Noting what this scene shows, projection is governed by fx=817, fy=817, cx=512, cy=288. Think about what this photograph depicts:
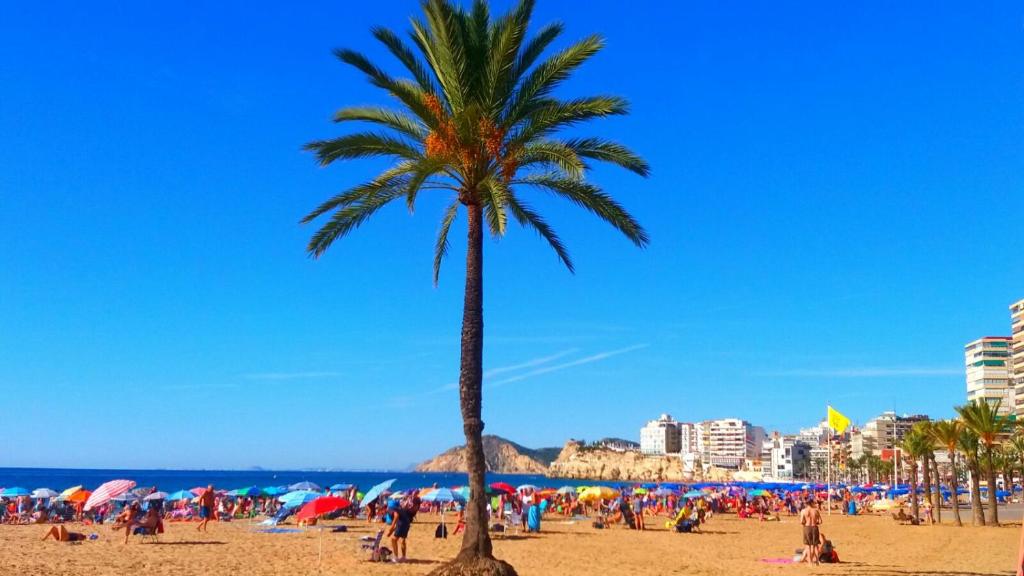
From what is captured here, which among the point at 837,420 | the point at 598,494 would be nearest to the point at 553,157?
the point at 598,494

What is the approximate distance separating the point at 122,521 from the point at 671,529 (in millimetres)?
18723

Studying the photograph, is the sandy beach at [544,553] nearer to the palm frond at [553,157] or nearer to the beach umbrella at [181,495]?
the beach umbrella at [181,495]

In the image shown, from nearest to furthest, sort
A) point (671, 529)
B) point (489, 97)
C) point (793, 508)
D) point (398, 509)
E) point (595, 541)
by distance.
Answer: point (489, 97) < point (398, 509) < point (595, 541) < point (671, 529) < point (793, 508)

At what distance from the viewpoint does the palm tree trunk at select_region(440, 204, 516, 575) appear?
38.5ft

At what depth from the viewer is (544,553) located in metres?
20.2

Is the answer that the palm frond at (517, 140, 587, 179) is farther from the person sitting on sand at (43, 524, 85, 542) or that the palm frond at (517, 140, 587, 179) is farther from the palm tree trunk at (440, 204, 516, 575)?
the person sitting on sand at (43, 524, 85, 542)

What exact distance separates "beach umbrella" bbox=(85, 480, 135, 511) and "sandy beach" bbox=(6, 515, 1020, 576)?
1.10 m

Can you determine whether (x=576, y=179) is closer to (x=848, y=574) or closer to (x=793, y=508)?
(x=848, y=574)

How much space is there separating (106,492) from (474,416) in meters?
14.5

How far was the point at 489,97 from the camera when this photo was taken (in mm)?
12734

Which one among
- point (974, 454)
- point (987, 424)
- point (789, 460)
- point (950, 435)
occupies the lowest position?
point (789, 460)

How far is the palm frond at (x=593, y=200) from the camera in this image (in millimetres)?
13711

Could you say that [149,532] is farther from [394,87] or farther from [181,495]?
[394,87]

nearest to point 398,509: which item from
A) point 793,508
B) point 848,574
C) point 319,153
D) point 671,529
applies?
point 319,153
